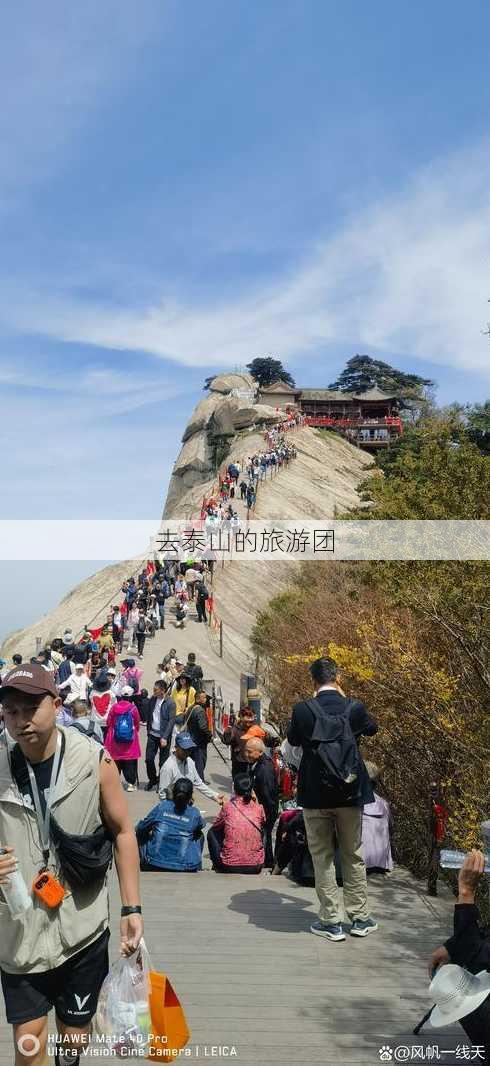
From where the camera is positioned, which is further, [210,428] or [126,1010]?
[210,428]

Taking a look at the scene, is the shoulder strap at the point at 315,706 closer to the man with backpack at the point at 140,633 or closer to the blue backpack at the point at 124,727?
the blue backpack at the point at 124,727

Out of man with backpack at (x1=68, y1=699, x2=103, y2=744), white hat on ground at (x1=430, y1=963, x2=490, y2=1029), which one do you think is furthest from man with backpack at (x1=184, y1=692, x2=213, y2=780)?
white hat on ground at (x1=430, y1=963, x2=490, y2=1029)

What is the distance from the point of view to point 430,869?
19.6ft

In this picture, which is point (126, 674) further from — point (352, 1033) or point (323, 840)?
point (352, 1033)

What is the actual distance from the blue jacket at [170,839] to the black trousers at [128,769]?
3142 mm

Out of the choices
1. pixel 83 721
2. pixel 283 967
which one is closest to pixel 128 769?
pixel 83 721

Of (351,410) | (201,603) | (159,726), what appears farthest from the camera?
(351,410)

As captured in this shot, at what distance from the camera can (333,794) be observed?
4875 millimetres

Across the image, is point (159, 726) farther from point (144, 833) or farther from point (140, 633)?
point (140, 633)

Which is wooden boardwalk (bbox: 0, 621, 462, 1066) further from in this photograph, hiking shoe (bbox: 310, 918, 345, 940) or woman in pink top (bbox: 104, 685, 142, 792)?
woman in pink top (bbox: 104, 685, 142, 792)

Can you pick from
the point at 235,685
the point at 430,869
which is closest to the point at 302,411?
the point at 235,685

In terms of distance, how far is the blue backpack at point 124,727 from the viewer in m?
9.05

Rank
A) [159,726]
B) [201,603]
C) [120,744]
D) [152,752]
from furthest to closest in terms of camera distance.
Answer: [201,603], [152,752], [159,726], [120,744]

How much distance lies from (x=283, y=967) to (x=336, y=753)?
3.71ft
